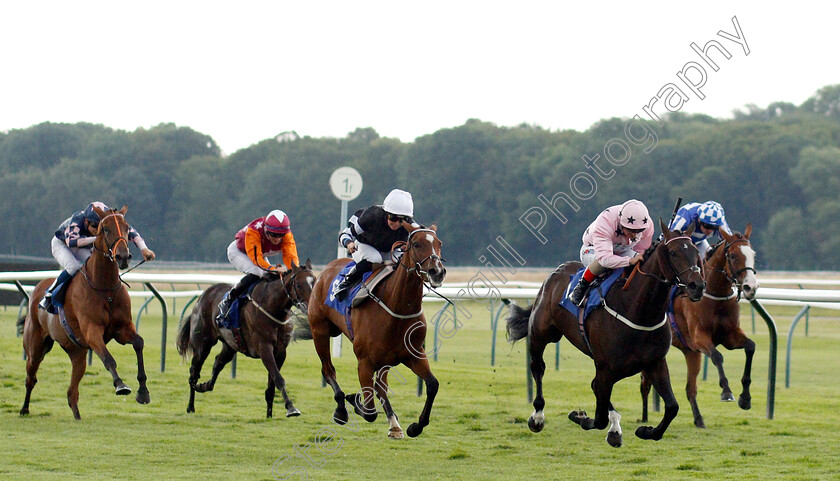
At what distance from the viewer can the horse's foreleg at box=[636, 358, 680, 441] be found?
566cm

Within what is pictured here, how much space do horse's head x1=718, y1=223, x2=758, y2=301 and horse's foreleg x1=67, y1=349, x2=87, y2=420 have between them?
5.01 metres

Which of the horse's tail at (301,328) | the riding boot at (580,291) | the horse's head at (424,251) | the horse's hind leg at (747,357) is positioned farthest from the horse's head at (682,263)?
the horse's tail at (301,328)

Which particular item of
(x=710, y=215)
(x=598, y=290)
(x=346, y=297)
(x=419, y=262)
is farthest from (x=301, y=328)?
(x=710, y=215)

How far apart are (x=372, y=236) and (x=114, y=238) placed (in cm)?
199

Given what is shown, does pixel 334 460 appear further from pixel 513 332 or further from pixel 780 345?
pixel 780 345

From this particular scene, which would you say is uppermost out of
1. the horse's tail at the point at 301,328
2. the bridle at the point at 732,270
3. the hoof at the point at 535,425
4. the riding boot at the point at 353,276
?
the bridle at the point at 732,270

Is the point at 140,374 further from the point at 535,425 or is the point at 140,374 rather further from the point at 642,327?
the point at 642,327

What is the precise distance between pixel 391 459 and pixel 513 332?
1.69 metres

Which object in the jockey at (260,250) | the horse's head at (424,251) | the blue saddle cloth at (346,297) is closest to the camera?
the horse's head at (424,251)

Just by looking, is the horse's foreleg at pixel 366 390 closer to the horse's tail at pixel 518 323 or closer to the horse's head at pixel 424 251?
the horse's head at pixel 424 251

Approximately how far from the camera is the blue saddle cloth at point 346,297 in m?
6.86

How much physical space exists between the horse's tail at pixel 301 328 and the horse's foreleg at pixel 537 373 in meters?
1.97

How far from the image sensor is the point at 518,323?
7.61 meters

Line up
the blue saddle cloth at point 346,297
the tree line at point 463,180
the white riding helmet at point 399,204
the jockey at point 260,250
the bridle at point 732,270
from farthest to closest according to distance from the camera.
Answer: the tree line at point 463,180 < the jockey at point 260,250 < the bridle at point 732,270 < the blue saddle cloth at point 346,297 < the white riding helmet at point 399,204
